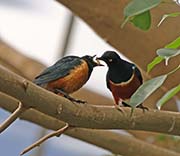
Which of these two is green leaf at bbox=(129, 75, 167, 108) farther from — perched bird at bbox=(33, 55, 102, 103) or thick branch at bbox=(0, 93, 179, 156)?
thick branch at bbox=(0, 93, 179, 156)

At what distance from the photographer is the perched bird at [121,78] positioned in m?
0.78

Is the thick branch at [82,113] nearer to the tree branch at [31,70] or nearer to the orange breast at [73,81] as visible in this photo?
the orange breast at [73,81]

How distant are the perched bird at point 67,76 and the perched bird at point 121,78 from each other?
0.16 feet

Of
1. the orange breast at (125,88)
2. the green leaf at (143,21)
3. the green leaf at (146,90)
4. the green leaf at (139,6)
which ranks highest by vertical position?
the green leaf at (139,6)

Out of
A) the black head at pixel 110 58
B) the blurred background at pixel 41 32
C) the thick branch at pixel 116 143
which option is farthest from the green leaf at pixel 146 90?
the blurred background at pixel 41 32

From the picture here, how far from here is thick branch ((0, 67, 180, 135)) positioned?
1.56 ft

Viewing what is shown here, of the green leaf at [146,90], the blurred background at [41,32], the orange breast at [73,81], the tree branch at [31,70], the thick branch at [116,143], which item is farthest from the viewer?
the blurred background at [41,32]

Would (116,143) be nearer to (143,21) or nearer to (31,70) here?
(31,70)

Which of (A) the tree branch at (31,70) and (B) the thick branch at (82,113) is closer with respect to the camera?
(B) the thick branch at (82,113)

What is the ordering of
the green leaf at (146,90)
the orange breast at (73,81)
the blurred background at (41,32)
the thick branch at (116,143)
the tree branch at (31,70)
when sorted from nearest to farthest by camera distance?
1. the green leaf at (146,90)
2. the orange breast at (73,81)
3. the thick branch at (116,143)
4. the tree branch at (31,70)
5. the blurred background at (41,32)

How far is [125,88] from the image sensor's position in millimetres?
786

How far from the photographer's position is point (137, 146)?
0.99 m

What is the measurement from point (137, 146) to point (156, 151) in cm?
3

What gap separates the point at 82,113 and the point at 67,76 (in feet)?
0.63
